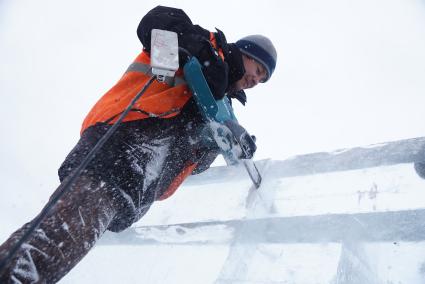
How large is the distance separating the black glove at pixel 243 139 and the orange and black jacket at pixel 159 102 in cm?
19

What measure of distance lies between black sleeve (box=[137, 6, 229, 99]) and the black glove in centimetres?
25

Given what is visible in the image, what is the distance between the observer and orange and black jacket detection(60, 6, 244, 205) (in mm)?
1320

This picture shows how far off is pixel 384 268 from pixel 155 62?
203 cm

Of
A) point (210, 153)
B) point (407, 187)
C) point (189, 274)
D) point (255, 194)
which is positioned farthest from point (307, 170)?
point (210, 153)

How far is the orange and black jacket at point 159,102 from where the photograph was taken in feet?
4.33

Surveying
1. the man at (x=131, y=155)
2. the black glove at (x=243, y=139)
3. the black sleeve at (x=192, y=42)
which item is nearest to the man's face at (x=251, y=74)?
the man at (x=131, y=155)

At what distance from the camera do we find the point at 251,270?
8.33 ft

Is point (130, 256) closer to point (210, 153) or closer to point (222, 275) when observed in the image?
point (222, 275)

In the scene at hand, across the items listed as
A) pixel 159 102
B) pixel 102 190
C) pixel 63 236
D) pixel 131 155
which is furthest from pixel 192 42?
pixel 63 236

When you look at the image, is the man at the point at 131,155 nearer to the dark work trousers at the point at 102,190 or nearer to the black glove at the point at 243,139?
the dark work trousers at the point at 102,190

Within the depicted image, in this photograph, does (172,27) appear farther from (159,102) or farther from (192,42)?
(159,102)

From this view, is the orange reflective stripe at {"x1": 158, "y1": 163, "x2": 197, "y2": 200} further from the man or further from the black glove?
the black glove

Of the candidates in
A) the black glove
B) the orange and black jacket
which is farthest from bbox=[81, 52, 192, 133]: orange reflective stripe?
the black glove

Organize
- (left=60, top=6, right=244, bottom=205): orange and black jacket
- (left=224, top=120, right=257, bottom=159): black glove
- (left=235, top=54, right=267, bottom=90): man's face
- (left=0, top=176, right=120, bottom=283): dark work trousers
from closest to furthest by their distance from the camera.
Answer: (left=0, top=176, right=120, bottom=283): dark work trousers, (left=60, top=6, right=244, bottom=205): orange and black jacket, (left=224, top=120, right=257, bottom=159): black glove, (left=235, top=54, right=267, bottom=90): man's face
